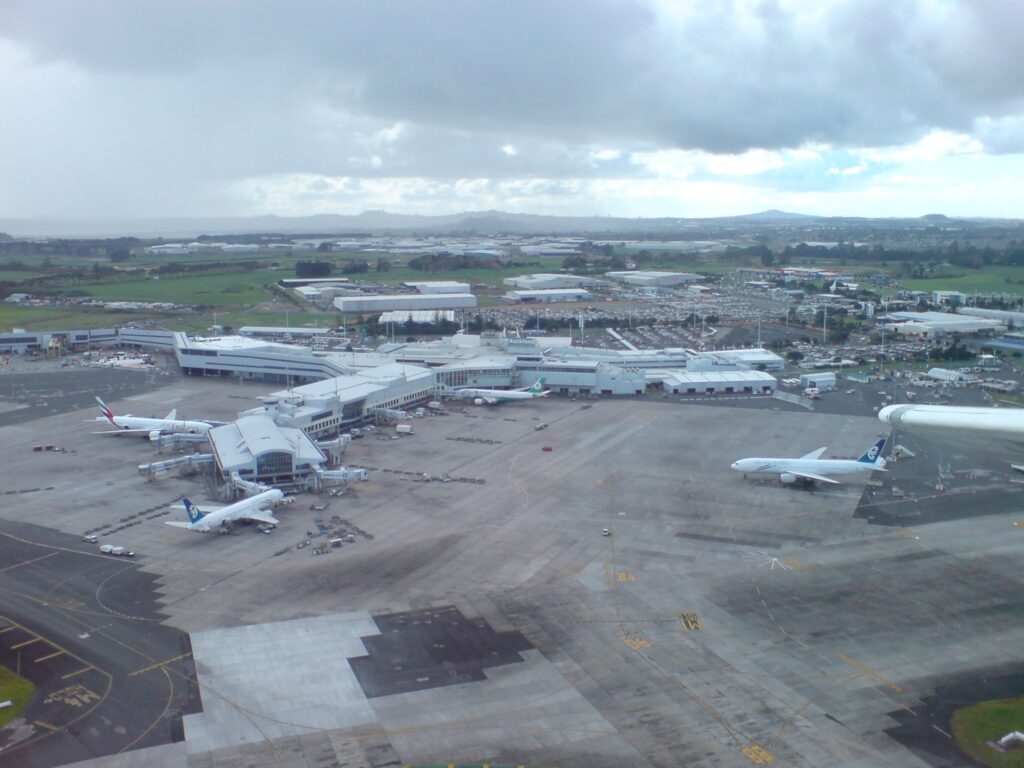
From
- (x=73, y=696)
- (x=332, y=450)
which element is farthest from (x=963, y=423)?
(x=332, y=450)

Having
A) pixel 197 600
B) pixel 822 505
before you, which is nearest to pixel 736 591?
pixel 822 505

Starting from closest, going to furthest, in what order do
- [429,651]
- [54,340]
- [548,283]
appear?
[429,651], [54,340], [548,283]

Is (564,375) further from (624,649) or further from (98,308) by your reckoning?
(98,308)

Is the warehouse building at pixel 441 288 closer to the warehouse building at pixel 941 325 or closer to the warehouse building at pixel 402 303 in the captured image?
the warehouse building at pixel 402 303

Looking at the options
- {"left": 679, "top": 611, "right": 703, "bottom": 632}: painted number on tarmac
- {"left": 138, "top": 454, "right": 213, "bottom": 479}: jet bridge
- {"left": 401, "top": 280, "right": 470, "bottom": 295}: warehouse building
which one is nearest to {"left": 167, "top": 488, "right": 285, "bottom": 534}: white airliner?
{"left": 138, "top": 454, "right": 213, "bottom": 479}: jet bridge

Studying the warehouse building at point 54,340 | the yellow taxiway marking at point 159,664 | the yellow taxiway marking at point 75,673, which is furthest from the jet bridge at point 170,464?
the warehouse building at point 54,340

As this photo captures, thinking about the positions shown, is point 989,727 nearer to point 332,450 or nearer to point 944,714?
point 944,714
